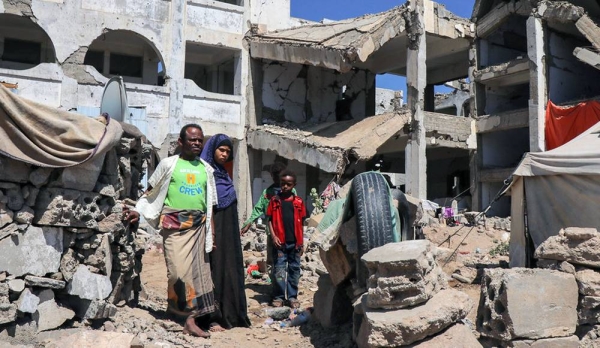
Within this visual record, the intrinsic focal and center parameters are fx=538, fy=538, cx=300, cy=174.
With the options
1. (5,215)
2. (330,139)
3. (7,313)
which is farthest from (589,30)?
(7,313)

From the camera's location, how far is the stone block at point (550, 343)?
3.73 metres

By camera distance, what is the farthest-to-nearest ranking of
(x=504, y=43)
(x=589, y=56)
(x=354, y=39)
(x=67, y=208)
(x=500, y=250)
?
(x=504, y=43) < (x=589, y=56) < (x=354, y=39) < (x=500, y=250) < (x=67, y=208)

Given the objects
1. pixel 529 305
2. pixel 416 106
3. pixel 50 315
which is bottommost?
pixel 50 315

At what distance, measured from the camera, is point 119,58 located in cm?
1667

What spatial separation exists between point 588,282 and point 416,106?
37.2ft

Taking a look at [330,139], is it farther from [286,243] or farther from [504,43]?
[504,43]

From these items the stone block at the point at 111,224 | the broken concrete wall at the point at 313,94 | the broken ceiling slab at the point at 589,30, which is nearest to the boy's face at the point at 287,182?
the stone block at the point at 111,224

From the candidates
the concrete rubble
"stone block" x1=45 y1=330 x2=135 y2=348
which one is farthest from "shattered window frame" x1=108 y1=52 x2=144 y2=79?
the concrete rubble

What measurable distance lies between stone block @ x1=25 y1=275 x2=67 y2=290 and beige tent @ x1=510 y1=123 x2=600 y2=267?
5.77 meters

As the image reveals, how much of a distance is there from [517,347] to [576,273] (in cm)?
80

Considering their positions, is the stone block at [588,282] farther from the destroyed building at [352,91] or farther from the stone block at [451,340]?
the destroyed building at [352,91]

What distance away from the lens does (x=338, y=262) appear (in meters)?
4.66

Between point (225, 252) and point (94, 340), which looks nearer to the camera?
point (94, 340)

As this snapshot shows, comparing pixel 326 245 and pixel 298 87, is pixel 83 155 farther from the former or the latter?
pixel 298 87
